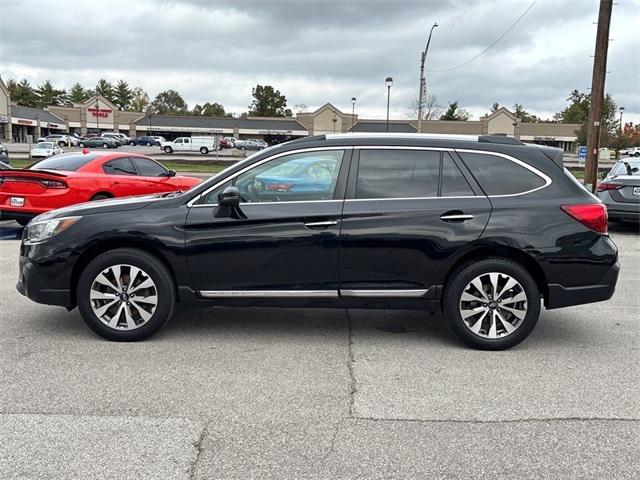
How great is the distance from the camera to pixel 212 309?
6141mm

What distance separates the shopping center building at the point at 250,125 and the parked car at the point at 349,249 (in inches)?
3488

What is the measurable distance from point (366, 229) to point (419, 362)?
1.15 meters

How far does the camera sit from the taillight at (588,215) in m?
4.96

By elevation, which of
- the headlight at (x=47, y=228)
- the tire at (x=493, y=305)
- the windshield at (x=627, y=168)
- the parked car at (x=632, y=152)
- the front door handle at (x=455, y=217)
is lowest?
the tire at (x=493, y=305)

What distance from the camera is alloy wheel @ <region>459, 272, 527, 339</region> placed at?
4.91 metres

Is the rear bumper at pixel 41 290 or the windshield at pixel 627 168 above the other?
the windshield at pixel 627 168

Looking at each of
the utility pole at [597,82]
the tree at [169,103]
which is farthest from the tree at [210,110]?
the utility pole at [597,82]

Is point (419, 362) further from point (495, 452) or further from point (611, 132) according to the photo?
point (611, 132)

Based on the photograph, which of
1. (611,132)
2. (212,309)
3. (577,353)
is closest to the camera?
(577,353)

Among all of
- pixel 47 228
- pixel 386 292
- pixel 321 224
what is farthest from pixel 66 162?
pixel 386 292

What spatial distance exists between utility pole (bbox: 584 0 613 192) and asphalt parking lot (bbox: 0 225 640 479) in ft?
43.8

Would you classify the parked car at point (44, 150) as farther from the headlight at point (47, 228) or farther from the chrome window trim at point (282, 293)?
the chrome window trim at point (282, 293)

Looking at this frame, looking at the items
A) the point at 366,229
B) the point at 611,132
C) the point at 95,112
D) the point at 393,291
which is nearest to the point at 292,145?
the point at 366,229

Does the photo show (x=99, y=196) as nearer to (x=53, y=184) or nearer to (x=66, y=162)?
(x=53, y=184)
